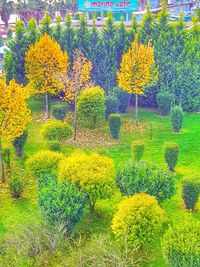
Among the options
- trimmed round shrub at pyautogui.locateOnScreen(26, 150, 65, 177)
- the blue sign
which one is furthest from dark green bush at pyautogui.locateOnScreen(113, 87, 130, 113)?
trimmed round shrub at pyautogui.locateOnScreen(26, 150, 65, 177)

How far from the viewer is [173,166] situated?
2122 centimetres

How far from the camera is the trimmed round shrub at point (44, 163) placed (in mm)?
18359

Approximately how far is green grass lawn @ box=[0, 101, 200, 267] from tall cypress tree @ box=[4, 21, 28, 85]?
2.65 meters

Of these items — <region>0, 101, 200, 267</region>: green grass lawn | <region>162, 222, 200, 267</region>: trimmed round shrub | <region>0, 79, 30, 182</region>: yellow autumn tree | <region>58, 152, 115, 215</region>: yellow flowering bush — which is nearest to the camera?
<region>162, 222, 200, 267</region>: trimmed round shrub

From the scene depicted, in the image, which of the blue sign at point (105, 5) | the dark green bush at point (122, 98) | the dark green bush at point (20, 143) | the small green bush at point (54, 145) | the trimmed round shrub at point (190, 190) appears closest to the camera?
the trimmed round shrub at point (190, 190)

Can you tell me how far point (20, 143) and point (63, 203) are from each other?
8.55 meters

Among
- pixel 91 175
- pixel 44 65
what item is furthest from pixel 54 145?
pixel 44 65

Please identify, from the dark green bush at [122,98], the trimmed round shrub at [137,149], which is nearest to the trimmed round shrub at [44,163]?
the trimmed round shrub at [137,149]

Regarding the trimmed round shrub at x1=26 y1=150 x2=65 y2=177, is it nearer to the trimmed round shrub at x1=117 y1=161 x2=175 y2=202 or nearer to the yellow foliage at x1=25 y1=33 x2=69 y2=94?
the trimmed round shrub at x1=117 y1=161 x2=175 y2=202

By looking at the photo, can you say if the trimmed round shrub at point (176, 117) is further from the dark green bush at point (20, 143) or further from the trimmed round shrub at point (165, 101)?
the dark green bush at point (20, 143)

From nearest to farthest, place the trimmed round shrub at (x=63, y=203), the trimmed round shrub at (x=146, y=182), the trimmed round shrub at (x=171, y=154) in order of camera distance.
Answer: the trimmed round shrub at (x=63, y=203) < the trimmed round shrub at (x=146, y=182) < the trimmed round shrub at (x=171, y=154)

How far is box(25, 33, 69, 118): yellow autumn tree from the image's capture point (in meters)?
26.9

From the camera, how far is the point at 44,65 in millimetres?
27062

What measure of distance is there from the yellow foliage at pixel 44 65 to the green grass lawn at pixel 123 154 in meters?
2.55
